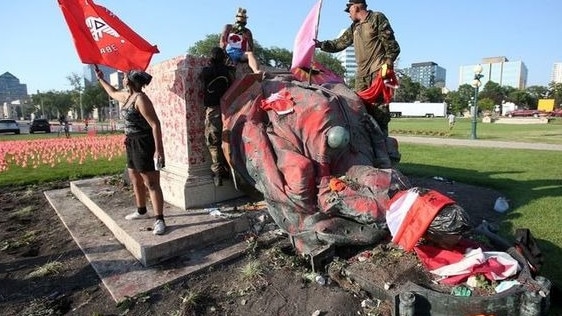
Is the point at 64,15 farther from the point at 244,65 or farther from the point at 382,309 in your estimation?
the point at 382,309

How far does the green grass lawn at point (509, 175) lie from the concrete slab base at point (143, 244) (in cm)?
314

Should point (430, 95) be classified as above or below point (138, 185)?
above

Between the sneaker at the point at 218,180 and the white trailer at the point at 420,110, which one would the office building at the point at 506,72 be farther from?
the sneaker at the point at 218,180

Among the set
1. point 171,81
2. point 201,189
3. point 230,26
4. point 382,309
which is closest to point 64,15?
point 171,81

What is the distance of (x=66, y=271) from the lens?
11.9ft

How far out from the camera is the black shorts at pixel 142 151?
3.94 m

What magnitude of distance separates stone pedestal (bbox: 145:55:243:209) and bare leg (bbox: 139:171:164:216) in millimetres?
476

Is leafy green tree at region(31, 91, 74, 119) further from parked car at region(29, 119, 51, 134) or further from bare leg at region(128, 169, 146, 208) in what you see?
bare leg at region(128, 169, 146, 208)

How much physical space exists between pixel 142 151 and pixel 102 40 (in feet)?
5.19

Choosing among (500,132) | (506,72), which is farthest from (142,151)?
(506,72)

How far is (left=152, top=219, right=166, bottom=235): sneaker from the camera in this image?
3.77 metres

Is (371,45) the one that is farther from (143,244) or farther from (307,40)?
(143,244)

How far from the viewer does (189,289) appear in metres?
3.25

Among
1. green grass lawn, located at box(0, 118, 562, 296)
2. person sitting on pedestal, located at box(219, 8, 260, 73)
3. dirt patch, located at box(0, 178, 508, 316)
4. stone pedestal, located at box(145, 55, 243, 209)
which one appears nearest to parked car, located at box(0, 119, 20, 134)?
green grass lawn, located at box(0, 118, 562, 296)
